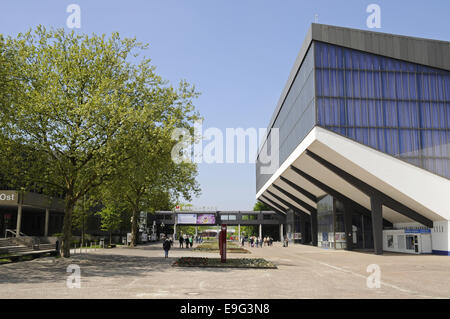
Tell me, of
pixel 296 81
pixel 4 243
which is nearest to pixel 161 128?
pixel 4 243

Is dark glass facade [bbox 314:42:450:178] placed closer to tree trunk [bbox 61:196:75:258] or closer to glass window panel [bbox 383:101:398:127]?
glass window panel [bbox 383:101:398:127]

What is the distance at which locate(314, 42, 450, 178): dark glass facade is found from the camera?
4056 cm

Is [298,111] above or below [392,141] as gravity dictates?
above

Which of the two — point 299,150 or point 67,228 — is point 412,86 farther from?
point 67,228

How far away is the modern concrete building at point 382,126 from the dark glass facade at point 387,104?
0.10m

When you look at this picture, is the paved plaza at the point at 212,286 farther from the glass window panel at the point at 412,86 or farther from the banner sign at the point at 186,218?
the banner sign at the point at 186,218

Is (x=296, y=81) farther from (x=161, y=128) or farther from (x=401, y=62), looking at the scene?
(x=161, y=128)

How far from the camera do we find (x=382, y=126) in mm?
41469

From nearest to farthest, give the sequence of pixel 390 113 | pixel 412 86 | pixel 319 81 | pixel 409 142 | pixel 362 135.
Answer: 1. pixel 362 135
2. pixel 409 142
3. pixel 319 81
4. pixel 390 113
5. pixel 412 86

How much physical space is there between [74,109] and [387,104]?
1226 inches

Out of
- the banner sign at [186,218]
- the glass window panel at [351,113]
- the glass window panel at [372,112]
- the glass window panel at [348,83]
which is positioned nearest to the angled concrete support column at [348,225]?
the glass window panel at [372,112]

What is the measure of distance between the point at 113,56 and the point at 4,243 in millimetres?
20024

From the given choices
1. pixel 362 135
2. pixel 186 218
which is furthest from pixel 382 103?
pixel 186 218
